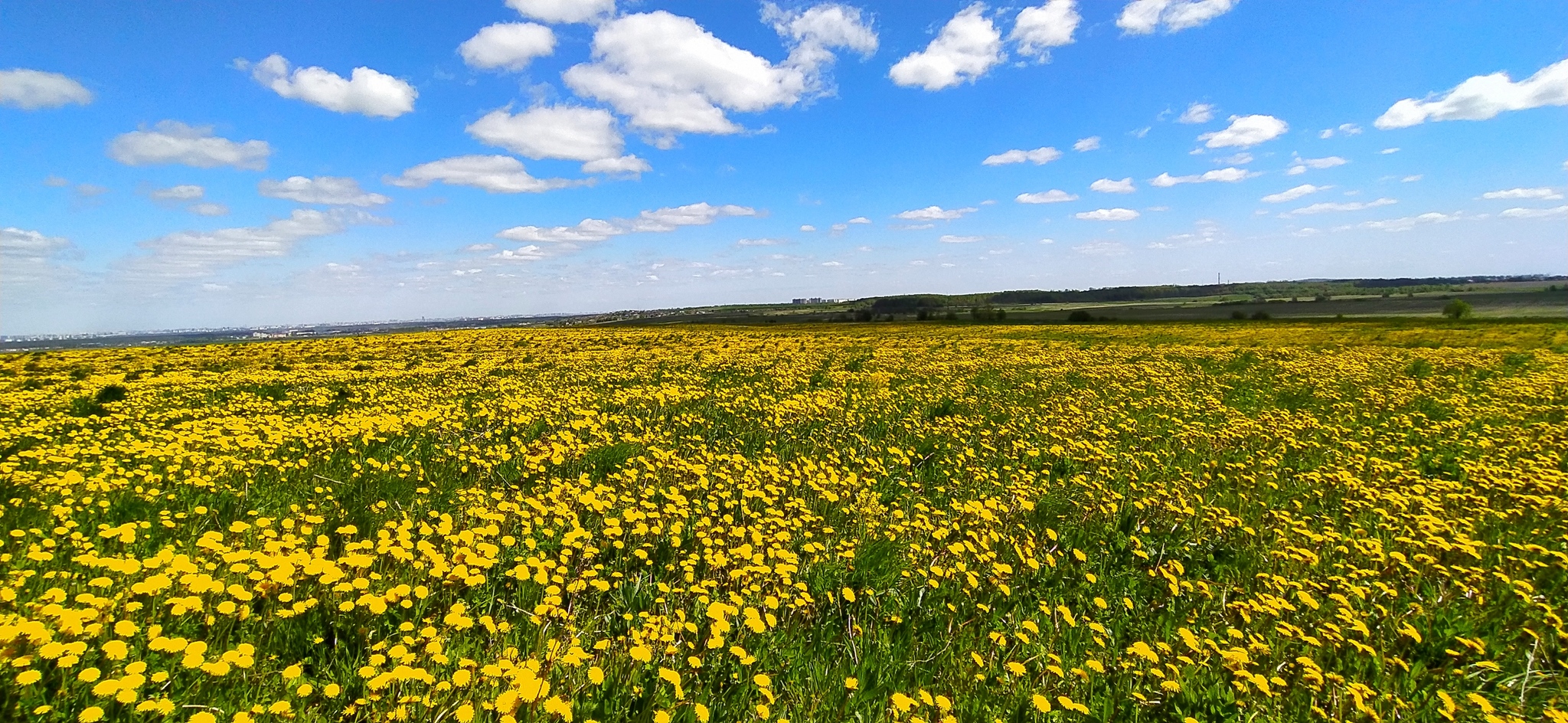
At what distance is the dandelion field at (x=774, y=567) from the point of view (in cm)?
280

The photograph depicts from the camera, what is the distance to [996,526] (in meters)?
5.24

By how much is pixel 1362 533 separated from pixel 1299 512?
57cm

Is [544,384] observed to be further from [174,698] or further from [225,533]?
[174,698]

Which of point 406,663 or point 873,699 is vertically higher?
point 406,663

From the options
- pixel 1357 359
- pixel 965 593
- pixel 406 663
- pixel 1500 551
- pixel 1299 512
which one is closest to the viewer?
pixel 406 663

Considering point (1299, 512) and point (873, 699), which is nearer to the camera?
point (873, 699)

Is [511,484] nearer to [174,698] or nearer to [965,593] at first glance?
[174,698]

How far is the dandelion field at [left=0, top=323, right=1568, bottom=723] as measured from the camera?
2805 mm

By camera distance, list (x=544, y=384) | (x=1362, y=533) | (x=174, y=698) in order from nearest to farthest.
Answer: (x=174, y=698)
(x=1362, y=533)
(x=544, y=384)

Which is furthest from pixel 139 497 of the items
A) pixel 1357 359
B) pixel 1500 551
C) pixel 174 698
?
pixel 1357 359

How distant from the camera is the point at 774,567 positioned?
395 cm

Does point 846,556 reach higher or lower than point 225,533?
lower

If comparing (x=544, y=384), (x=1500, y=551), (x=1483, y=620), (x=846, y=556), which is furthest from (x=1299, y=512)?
(x=544, y=384)

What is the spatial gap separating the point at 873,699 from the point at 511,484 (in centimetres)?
421
